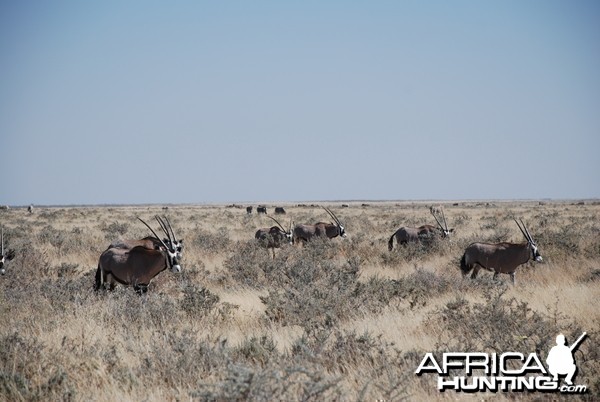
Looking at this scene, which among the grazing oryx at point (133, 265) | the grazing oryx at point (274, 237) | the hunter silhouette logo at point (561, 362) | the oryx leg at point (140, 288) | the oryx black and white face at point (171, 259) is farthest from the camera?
the grazing oryx at point (274, 237)

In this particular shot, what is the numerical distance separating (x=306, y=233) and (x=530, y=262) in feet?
35.6

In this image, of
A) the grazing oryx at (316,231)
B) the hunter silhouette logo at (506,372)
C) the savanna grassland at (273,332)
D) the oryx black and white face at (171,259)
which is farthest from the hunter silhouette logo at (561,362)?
the grazing oryx at (316,231)

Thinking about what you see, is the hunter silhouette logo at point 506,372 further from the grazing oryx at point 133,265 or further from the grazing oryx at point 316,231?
the grazing oryx at point 316,231

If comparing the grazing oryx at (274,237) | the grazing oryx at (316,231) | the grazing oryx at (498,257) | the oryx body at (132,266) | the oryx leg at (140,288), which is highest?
the grazing oryx at (316,231)

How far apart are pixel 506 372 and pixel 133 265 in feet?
25.6

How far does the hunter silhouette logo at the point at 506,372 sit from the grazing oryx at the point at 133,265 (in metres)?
6.37

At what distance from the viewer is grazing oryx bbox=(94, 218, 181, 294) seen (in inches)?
426

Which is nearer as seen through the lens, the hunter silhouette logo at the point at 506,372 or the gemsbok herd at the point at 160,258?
the hunter silhouette logo at the point at 506,372

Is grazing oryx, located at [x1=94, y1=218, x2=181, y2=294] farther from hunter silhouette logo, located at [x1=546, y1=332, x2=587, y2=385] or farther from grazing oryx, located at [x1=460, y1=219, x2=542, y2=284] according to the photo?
hunter silhouette logo, located at [x1=546, y1=332, x2=587, y2=385]

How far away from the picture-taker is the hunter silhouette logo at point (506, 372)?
16.5ft

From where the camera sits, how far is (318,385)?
4234mm

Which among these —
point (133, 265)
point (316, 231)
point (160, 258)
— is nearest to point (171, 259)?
point (160, 258)

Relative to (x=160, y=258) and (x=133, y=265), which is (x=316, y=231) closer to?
(x=160, y=258)

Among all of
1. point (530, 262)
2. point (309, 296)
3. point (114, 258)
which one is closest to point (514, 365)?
point (309, 296)
